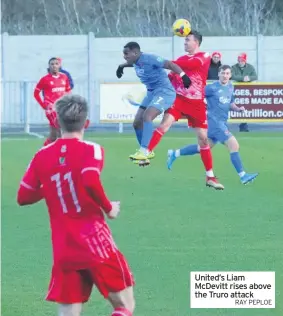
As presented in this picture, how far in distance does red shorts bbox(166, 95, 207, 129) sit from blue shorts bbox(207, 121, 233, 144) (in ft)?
2.39

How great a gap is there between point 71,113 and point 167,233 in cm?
506

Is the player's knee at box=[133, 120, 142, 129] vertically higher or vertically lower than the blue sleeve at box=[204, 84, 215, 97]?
lower

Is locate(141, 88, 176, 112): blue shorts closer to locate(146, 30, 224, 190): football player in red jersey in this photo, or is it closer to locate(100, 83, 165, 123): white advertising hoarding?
locate(146, 30, 224, 190): football player in red jersey

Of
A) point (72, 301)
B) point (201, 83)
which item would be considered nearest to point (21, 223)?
point (201, 83)

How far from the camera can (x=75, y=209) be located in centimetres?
596

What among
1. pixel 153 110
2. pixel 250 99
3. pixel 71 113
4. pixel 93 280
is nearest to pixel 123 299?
pixel 93 280

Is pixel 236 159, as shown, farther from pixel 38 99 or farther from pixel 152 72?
pixel 38 99

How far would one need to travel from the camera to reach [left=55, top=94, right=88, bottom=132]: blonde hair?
5902 mm

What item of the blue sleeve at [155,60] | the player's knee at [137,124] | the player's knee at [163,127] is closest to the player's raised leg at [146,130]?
the player's knee at [163,127]

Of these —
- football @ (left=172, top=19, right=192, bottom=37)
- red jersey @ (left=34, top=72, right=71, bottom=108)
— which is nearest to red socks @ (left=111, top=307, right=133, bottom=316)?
football @ (left=172, top=19, right=192, bottom=37)

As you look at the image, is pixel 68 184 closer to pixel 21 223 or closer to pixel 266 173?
pixel 21 223

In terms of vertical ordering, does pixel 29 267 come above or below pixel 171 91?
below

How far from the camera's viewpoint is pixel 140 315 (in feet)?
24.1

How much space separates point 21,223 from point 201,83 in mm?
3550
